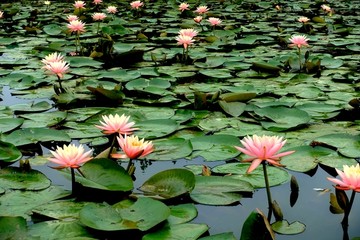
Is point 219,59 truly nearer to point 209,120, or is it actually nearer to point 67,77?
point 67,77

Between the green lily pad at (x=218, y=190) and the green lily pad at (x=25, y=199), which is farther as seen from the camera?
the green lily pad at (x=218, y=190)

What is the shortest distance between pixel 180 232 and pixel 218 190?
1.07ft

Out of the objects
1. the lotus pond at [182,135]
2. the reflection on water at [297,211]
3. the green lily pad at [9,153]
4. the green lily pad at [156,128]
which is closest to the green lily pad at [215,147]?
the lotus pond at [182,135]

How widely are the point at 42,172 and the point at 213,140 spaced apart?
74 centimetres

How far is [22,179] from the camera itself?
76.7 inches

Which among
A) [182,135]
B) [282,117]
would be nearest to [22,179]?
[182,135]

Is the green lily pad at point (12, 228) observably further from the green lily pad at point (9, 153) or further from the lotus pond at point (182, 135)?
the green lily pad at point (9, 153)

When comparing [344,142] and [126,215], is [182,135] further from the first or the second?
[126,215]

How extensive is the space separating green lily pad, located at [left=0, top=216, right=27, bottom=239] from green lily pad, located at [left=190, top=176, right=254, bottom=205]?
590 millimetres

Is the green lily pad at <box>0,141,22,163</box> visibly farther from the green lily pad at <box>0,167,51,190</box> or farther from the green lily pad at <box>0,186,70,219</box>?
the green lily pad at <box>0,186,70,219</box>

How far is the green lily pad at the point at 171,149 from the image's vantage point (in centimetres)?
222

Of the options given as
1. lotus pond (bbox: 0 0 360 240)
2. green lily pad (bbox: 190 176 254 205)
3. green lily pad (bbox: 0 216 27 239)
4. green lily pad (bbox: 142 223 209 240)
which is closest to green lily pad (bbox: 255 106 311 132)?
lotus pond (bbox: 0 0 360 240)

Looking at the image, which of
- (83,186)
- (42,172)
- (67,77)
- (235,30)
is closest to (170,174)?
(83,186)

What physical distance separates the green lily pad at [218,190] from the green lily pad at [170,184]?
0.18ft
